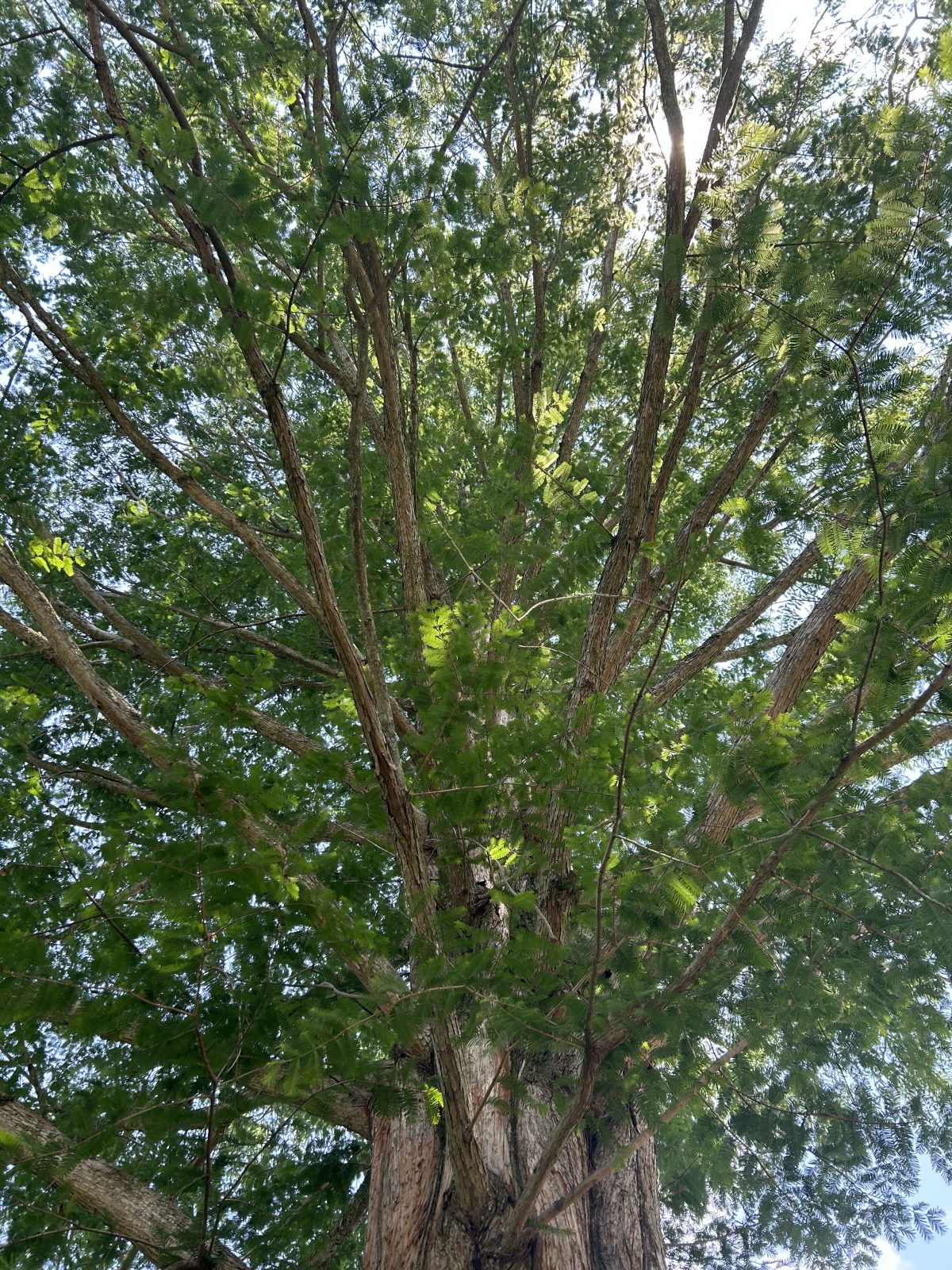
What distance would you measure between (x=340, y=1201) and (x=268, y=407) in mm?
3804

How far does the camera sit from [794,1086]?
3055mm

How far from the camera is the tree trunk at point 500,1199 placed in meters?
2.74

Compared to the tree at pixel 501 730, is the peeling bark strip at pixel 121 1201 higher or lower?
lower

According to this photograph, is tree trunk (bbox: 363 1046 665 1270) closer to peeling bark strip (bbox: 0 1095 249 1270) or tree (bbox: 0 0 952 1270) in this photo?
tree (bbox: 0 0 952 1270)

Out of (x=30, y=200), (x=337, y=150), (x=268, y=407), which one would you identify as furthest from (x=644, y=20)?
(x=268, y=407)

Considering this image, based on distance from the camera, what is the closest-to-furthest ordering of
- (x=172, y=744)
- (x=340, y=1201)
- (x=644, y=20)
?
(x=172, y=744) < (x=340, y=1201) < (x=644, y=20)

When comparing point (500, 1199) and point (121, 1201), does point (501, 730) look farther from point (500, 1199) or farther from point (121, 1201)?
point (121, 1201)

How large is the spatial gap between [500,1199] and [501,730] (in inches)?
64.0

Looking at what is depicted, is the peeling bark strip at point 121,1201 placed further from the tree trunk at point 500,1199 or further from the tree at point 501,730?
the tree trunk at point 500,1199

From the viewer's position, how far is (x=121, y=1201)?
256cm

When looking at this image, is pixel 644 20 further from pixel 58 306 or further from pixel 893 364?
pixel 58 306

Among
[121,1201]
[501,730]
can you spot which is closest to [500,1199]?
[121,1201]

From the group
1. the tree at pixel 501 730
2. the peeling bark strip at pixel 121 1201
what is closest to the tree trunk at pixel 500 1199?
the tree at pixel 501 730

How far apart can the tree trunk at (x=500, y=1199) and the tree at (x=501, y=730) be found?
2cm
